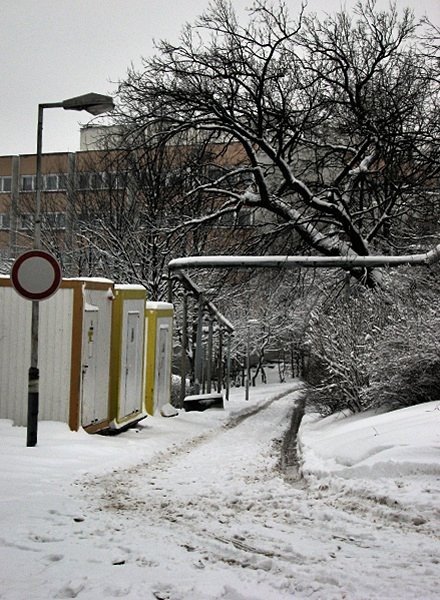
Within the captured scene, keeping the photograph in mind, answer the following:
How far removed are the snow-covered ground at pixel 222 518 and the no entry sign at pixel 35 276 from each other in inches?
75.5

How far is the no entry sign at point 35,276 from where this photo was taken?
10.1 metres

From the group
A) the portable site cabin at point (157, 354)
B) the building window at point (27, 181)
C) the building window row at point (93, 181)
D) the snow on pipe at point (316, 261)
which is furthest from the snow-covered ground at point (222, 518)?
the building window at point (27, 181)

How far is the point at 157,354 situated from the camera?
17250 millimetres

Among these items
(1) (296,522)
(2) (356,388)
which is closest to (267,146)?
(2) (356,388)

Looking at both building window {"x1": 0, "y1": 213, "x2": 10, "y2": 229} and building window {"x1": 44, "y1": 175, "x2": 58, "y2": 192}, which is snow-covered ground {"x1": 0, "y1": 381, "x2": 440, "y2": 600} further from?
building window {"x1": 0, "y1": 213, "x2": 10, "y2": 229}

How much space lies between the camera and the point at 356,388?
14484 mm

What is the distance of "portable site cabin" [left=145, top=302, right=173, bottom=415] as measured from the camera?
1701 cm

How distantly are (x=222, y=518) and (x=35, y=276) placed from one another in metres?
4.29

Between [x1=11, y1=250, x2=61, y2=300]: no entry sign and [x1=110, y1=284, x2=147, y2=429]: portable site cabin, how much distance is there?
11.8 ft

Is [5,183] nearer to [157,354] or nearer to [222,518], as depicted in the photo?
[157,354]

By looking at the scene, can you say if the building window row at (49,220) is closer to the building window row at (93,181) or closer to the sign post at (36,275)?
the building window row at (93,181)

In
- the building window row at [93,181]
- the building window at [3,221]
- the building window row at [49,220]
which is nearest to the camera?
the building window row at [93,181]

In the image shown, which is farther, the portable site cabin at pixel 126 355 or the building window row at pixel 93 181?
the building window row at pixel 93 181

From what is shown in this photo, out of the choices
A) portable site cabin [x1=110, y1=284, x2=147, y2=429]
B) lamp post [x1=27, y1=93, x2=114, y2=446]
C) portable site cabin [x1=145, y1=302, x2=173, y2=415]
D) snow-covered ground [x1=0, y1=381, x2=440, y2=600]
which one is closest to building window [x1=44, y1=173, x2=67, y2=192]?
portable site cabin [x1=145, y1=302, x2=173, y2=415]
